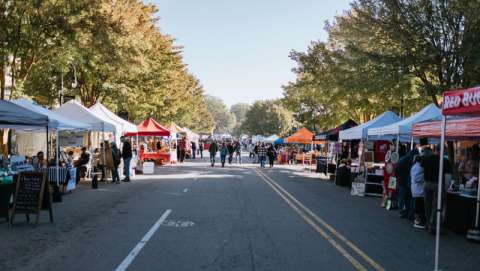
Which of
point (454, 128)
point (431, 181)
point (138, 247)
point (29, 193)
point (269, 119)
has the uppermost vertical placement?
point (269, 119)

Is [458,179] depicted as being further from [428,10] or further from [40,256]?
[40,256]

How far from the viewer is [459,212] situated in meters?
10.6

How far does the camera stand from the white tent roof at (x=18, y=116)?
1262 cm

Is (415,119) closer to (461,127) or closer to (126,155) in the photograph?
(461,127)

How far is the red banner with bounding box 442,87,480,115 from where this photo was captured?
770cm

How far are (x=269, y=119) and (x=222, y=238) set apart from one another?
98.2 metres

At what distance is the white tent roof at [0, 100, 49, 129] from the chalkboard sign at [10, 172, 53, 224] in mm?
2659

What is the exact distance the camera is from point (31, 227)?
404 inches

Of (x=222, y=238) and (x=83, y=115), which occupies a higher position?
(x=83, y=115)

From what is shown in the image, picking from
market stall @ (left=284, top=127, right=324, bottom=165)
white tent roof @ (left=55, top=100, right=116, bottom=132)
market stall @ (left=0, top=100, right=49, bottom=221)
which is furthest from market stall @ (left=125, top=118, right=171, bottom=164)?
market stall @ (left=0, top=100, right=49, bottom=221)

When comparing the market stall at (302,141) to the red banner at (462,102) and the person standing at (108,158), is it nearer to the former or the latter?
the person standing at (108,158)

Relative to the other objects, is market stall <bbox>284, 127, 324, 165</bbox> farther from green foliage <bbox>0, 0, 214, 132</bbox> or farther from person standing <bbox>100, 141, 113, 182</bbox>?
person standing <bbox>100, 141, 113, 182</bbox>

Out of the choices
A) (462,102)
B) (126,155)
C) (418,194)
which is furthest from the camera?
(126,155)

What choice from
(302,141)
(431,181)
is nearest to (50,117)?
(431,181)
